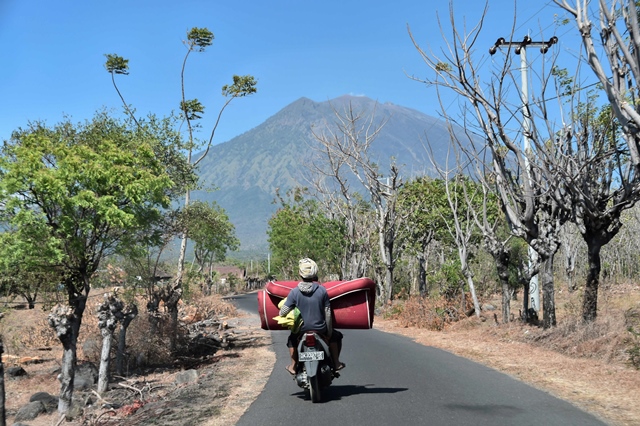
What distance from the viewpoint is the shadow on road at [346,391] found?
9516 mm

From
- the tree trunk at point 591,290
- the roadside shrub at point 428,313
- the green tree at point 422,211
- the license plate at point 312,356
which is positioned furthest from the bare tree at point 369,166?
the license plate at point 312,356

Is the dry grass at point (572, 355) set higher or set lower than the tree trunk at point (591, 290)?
lower

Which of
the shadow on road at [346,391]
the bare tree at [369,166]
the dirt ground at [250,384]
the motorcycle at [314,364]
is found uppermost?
the bare tree at [369,166]

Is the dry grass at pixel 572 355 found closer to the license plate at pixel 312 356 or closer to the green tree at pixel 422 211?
the license plate at pixel 312 356

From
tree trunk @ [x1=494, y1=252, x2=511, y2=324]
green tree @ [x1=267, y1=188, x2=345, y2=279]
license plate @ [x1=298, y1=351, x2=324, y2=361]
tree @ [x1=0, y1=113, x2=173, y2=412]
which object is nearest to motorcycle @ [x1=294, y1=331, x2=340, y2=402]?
license plate @ [x1=298, y1=351, x2=324, y2=361]

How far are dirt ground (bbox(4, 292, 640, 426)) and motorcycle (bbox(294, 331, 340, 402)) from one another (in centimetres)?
100

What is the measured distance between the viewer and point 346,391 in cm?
995

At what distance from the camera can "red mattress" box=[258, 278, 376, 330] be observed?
9.67 m

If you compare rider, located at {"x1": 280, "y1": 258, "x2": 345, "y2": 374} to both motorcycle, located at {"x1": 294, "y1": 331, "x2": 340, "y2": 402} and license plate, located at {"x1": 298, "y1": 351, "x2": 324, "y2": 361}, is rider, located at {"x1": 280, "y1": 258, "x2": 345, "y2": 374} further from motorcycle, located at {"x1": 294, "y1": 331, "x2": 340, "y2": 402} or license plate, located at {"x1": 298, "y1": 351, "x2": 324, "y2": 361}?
license plate, located at {"x1": 298, "y1": 351, "x2": 324, "y2": 361}

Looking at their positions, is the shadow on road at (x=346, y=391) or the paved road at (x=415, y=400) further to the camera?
the shadow on road at (x=346, y=391)

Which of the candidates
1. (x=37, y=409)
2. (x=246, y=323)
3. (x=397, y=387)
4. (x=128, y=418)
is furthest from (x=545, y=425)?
(x=246, y=323)

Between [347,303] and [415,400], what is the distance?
5.70 feet

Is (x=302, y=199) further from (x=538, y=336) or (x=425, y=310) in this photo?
(x=538, y=336)

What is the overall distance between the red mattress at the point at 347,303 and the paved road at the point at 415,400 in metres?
1.10
